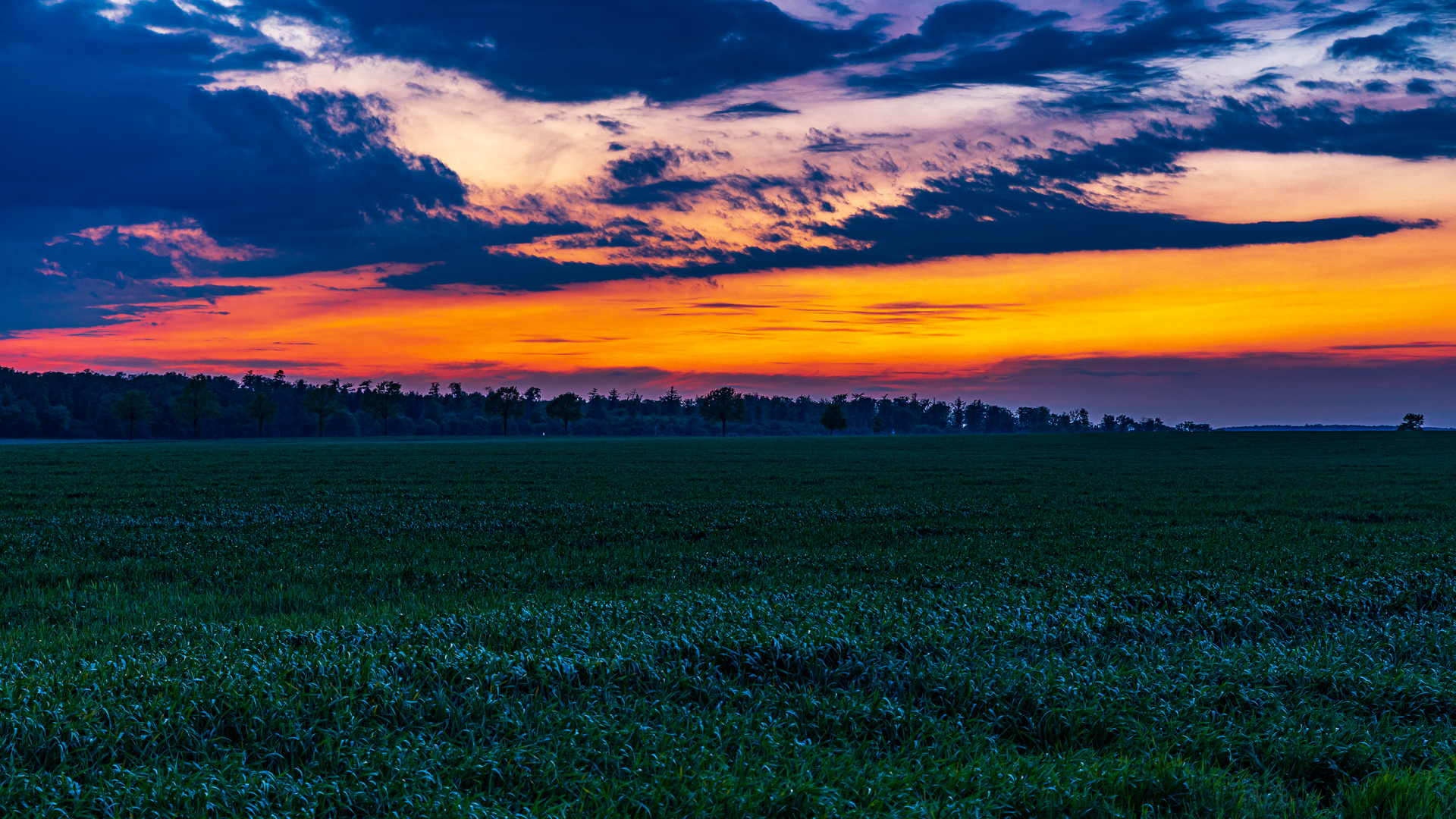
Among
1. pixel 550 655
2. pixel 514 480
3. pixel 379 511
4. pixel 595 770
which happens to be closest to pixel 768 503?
pixel 379 511

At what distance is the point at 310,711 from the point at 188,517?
69.2 ft

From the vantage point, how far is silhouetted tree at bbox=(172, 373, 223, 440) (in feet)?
529

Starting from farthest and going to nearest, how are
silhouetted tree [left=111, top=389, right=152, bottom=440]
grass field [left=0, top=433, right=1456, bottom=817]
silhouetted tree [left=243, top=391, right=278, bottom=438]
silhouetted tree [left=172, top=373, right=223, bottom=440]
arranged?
silhouetted tree [left=243, top=391, right=278, bottom=438], silhouetted tree [left=172, top=373, right=223, bottom=440], silhouetted tree [left=111, top=389, right=152, bottom=440], grass field [left=0, top=433, right=1456, bottom=817]

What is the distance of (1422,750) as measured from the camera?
21.1 ft

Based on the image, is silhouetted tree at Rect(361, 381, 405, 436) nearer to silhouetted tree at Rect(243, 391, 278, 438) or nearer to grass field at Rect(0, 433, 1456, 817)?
silhouetted tree at Rect(243, 391, 278, 438)

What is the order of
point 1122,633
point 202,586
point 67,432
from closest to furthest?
point 1122,633
point 202,586
point 67,432

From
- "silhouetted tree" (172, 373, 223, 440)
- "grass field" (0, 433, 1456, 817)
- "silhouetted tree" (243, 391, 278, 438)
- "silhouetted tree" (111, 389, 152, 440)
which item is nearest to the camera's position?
Answer: "grass field" (0, 433, 1456, 817)

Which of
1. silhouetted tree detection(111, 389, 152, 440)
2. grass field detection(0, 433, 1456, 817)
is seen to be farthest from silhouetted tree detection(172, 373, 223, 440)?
grass field detection(0, 433, 1456, 817)

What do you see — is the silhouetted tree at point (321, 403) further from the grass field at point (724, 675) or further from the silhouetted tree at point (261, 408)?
the grass field at point (724, 675)

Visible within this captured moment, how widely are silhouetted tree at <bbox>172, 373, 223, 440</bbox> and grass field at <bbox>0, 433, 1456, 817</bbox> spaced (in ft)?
552

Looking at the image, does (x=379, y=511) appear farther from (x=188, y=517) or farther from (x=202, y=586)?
(x=202, y=586)

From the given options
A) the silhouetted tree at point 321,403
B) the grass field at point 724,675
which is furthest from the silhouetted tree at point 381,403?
the grass field at point 724,675

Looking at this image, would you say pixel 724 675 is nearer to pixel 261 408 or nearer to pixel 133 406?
pixel 133 406

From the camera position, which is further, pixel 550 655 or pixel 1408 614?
pixel 1408 614
